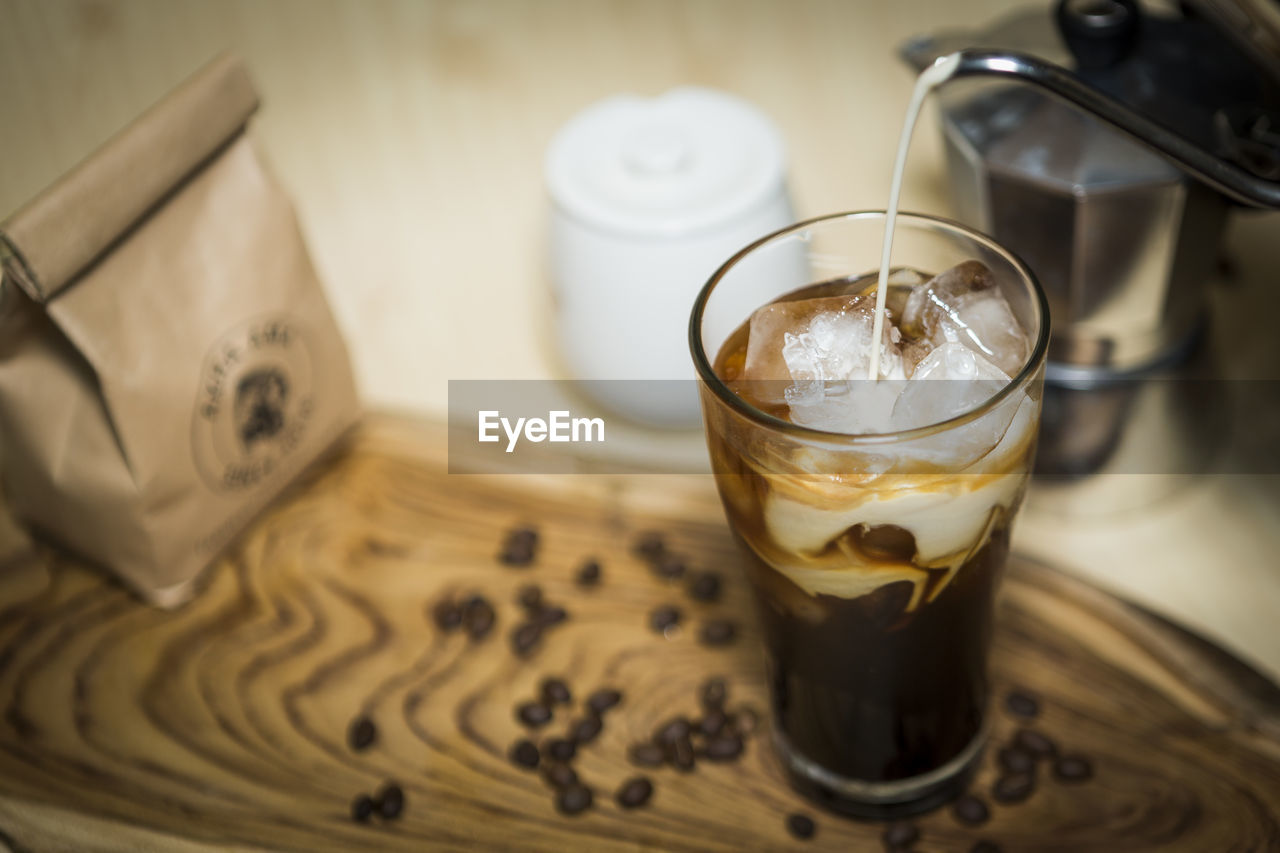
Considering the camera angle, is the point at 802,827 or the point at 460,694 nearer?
the point at 802,827

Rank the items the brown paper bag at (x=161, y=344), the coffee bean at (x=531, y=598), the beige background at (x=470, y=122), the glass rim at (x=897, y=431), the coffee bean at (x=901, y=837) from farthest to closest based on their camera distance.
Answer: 1. the beige background at (x=470, y=122)
2. the coffee bean at (x=531, y=598)
3. the brown paper bag at (x=161, y=344)
4. the coffee bean at (x=901, y=837)
5. the glass rim at (x=897, y=431)

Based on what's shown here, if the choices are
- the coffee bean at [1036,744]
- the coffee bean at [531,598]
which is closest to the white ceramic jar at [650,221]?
the coffee bean at [531,598]

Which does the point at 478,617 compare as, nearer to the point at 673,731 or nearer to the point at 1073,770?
the point at 673,731

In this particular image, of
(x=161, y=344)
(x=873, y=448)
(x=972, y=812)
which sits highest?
(x=873, y=448)

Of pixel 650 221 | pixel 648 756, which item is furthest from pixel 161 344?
pixel 648 756

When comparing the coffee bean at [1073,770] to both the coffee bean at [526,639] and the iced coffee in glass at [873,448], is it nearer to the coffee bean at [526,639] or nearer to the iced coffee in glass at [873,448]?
the iced coffee in glass at [873,448]

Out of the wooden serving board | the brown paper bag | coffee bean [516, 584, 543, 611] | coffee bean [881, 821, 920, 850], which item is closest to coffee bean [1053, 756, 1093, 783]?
the wooden serving board
